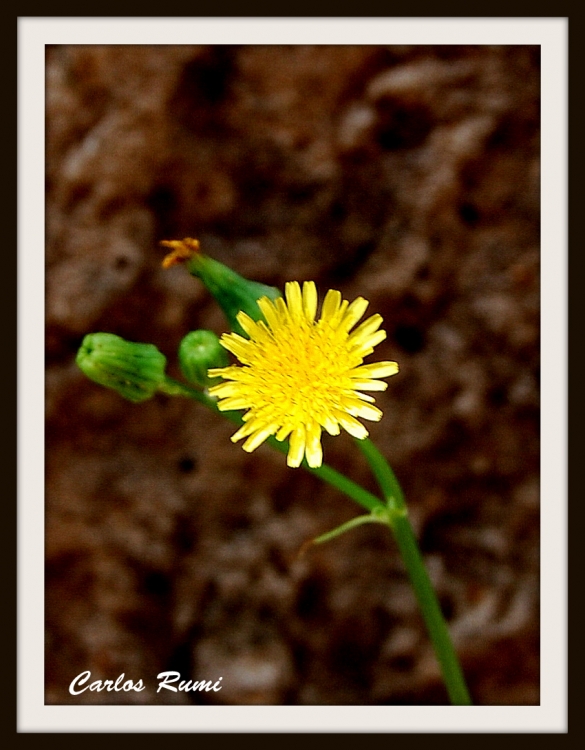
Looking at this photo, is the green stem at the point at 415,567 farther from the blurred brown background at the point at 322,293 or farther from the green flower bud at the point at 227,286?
the green flower bud at the point at 227,286

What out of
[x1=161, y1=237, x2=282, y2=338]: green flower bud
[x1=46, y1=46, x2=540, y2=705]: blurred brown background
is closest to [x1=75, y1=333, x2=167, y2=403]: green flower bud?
[x1=161, y1=237, x2=282, y2=338]: green flower bud

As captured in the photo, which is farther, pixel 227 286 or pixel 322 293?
pixel 322 293

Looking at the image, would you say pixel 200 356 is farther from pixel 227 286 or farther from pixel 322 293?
pixel 322 293

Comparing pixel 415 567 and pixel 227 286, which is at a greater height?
pixel 227 286

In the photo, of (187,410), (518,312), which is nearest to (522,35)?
(518,312)

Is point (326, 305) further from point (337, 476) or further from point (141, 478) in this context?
point (141, 478)

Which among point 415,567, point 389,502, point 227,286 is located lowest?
point 415,567

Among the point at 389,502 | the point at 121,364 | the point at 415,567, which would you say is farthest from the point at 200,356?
the point at 415,567
